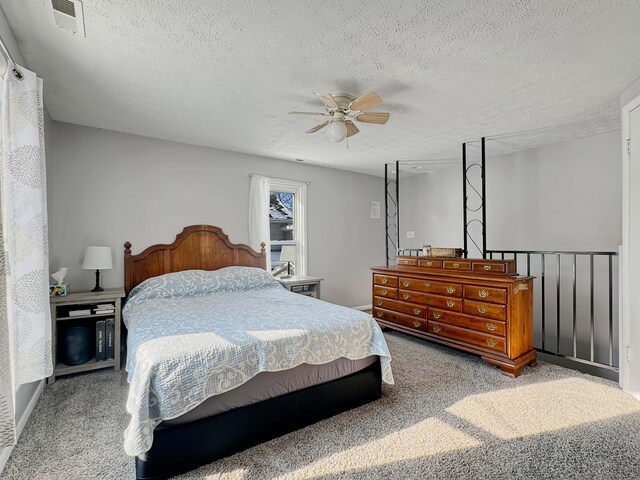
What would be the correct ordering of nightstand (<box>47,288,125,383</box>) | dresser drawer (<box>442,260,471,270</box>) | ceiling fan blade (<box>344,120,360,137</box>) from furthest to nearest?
dresser drawer (<box>442,260,471,270</box>)
nightstand (<box>47,288,125,383</box>)
ceiling fan blade (<box>344,120,360,137</box>)

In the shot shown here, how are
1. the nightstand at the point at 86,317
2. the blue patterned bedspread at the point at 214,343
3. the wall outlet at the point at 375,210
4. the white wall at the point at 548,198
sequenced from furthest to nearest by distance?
the wall outlet at the point at 375,210, the white wall at the point at 548,198, the nightstand at the point at 86,317, the blue patterned bedspread at the point at 214,343

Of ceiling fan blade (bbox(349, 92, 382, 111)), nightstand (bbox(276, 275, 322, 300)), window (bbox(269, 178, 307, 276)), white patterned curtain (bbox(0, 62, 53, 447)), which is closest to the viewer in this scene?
white patterned curtain (bbox(0, 62, 53, 447))

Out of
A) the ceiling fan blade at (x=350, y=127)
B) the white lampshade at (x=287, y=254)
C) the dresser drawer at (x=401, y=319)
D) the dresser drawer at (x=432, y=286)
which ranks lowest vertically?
the dresser drawer at (x=401, y=319)

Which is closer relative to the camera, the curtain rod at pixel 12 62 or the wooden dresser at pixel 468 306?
the curtain rod at pixel 12 62

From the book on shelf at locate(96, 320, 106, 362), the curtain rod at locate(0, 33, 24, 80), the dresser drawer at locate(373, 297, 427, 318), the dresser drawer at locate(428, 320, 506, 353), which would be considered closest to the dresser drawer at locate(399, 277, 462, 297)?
the dresser drawer at locate(373, 297, 427, 318)

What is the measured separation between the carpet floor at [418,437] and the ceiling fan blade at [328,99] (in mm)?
2233

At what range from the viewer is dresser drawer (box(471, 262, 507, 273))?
3.09 meters

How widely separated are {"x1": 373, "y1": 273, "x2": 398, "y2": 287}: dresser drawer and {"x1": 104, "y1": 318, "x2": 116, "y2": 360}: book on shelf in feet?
9.77

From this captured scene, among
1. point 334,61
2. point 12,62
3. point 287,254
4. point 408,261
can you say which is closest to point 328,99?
point 334,61

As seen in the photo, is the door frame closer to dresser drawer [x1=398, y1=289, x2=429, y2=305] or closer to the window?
dresser drawer [x1=398, y1=289, x2=429, y2=305]

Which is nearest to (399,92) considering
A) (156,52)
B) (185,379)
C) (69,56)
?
(156,52)

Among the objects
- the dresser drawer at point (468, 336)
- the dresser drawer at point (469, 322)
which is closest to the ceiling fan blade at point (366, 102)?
the dresser drawer at point (469, 322)

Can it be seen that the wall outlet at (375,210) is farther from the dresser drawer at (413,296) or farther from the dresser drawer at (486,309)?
the dresser drawer at (486,309)

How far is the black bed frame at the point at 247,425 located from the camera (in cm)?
161
